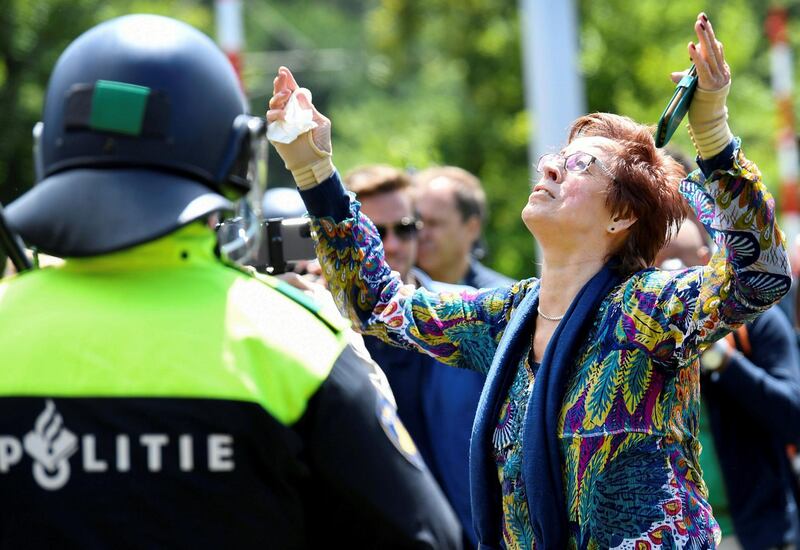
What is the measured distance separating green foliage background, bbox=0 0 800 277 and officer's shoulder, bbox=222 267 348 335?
7.72m

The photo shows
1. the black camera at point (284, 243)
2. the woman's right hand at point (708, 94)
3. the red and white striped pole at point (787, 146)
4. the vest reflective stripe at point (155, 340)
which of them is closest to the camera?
the vest reflective stripe at point (155, 340)

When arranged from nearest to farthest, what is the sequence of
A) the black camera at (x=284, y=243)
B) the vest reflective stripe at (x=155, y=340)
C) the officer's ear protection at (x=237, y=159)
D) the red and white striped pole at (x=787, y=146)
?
the vest reflective stripe at (x=155, y=340)
the officer's ear protection at (x=237, y=159)
the black camera at (x=284, y=243)
the red and white striped pole at (x=787, y=146)

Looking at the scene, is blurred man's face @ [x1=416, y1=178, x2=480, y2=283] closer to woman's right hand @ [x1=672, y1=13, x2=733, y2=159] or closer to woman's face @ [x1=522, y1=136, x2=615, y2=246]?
woman's face @ [x1=522, y1=136, x2=615, y2=246]

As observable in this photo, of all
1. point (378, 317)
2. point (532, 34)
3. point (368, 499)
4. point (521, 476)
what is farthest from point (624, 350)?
point (532, 34)

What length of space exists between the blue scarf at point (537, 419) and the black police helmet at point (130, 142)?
1102 mm

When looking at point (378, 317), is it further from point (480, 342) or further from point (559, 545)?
point (559, 545)

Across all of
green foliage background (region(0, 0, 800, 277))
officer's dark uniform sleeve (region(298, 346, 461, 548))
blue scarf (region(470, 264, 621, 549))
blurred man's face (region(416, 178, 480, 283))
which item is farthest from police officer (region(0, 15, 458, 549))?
green foliage background (region(0, 0, 800, 277))

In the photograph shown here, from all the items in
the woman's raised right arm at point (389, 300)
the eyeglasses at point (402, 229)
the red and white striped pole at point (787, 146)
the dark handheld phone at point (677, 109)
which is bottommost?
the red and white striped pole at point (787, 146)

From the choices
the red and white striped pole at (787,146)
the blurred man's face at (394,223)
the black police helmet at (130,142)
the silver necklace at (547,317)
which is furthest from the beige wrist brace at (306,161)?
the red and white striped pole at (787,146)

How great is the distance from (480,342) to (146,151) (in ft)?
4.76

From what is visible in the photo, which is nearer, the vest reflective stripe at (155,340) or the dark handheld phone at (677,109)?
the vest reflective stripe at (155,340)

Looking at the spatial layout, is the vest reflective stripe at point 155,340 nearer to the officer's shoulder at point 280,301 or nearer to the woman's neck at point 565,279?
the officer's shoulder at point 280,301

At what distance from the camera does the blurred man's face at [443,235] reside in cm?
604

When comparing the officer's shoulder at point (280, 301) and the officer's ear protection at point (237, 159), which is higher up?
the officer's ear protection at point (237, 159)
